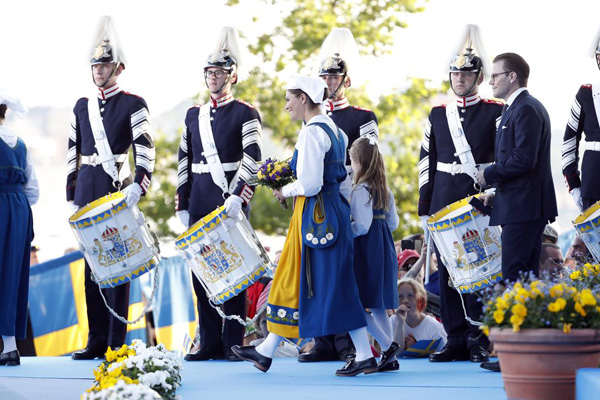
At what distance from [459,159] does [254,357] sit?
6.36ft

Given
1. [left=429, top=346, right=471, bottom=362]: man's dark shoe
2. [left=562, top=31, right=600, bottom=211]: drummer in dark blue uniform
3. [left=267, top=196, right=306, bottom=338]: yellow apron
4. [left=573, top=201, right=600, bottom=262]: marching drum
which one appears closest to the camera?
[left=267, top=196, right=306, bottom=338]: yellow apron

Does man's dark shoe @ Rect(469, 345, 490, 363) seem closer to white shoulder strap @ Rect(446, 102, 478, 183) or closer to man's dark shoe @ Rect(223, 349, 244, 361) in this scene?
white shoulder strap @ Rect(446, 102, 478, 183)

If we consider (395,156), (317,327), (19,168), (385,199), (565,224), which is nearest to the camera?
(317,327)

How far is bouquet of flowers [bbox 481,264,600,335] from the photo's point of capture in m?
4.63

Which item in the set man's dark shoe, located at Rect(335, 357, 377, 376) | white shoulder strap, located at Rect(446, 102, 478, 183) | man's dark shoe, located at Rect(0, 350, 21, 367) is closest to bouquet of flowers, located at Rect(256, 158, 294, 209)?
man's dark shoe, located at Rect(335, 357, 377, 376)

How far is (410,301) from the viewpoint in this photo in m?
8.01

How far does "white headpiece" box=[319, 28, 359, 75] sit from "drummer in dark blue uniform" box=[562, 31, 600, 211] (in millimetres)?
1687

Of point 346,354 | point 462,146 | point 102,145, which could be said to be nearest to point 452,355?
point 346,354

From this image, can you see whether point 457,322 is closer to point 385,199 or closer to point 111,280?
point 385,199

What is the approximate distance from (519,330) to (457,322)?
8.83 feet

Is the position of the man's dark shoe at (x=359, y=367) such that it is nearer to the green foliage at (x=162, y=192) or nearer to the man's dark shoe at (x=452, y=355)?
the man's dark shoe at (x=452, y=355)

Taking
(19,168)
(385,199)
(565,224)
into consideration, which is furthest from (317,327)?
(565,224)

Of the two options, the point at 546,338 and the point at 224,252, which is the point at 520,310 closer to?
the point at 546,338

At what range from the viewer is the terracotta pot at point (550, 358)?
459 centimetres
